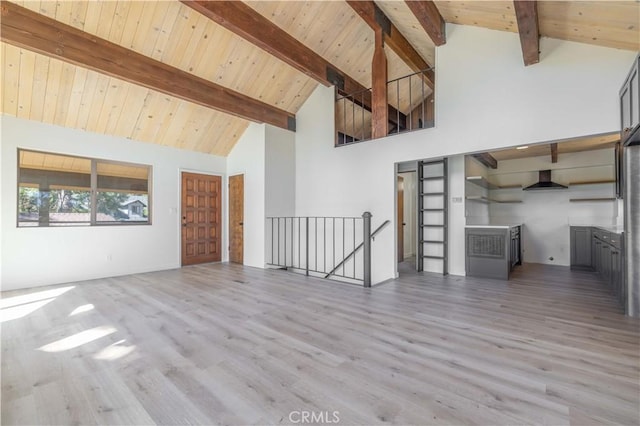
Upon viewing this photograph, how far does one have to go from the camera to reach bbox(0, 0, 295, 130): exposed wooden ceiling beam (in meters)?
3.07

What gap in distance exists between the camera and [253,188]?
20.0 feet

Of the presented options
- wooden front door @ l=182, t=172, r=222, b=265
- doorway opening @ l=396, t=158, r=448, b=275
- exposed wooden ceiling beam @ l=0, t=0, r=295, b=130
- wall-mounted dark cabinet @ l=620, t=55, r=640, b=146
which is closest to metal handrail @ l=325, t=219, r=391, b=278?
doorway opening @ l=396, t=158, r=448, b=275

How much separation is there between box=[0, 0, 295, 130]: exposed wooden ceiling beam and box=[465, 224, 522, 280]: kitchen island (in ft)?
15.3

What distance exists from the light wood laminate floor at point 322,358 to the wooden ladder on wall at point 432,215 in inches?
58.7

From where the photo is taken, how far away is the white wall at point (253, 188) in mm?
5891

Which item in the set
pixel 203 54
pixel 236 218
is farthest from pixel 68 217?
pixel 203 54

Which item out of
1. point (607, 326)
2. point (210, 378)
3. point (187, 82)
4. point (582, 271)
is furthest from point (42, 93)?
point (582, 271)

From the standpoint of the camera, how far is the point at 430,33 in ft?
13.3

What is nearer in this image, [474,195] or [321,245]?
[474,195]

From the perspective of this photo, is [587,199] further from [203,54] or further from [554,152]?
[203,54]

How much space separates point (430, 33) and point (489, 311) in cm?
376

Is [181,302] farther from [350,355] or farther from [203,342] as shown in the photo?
[350,355]

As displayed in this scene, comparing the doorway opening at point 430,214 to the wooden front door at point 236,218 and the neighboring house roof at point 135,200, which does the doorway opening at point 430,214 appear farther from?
the neighboring house roof at point 135,200

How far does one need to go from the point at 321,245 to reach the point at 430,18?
168 inches
